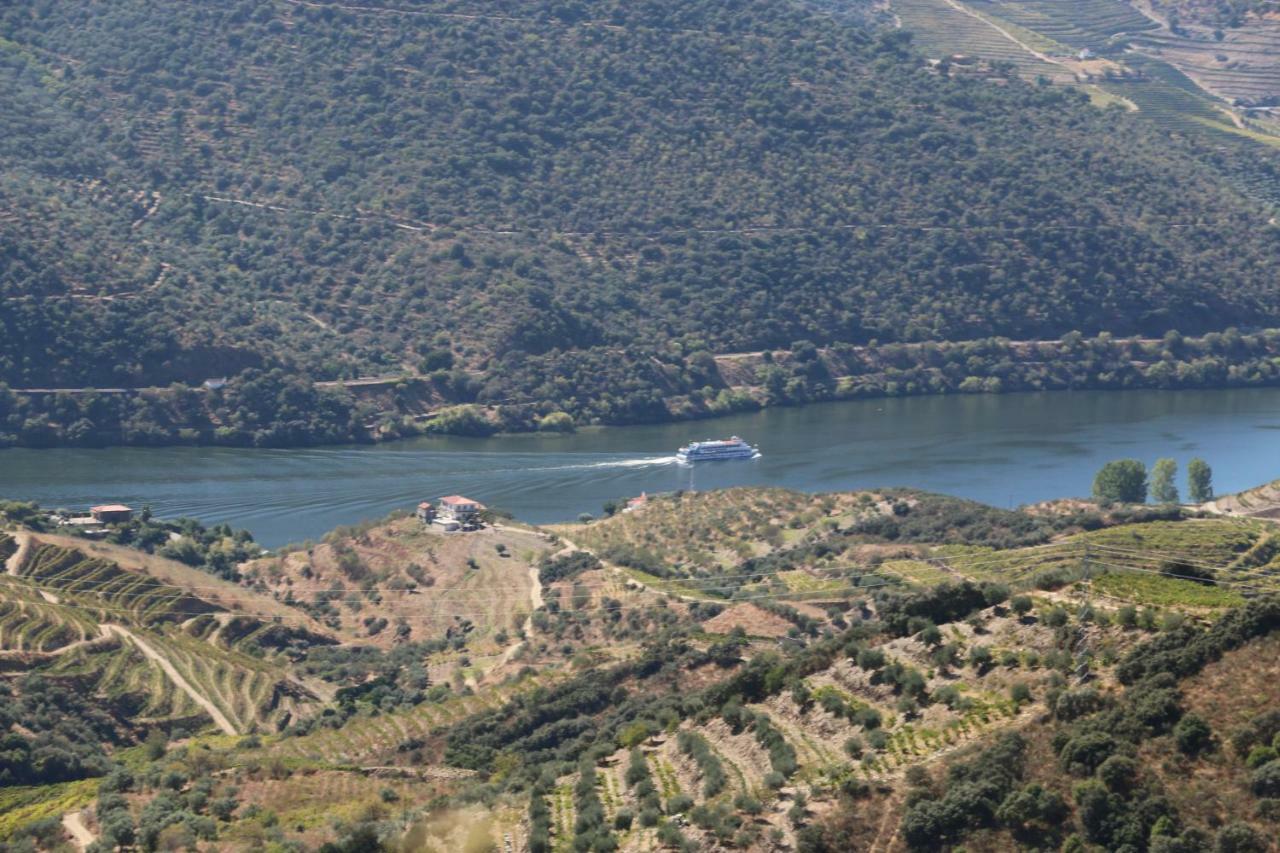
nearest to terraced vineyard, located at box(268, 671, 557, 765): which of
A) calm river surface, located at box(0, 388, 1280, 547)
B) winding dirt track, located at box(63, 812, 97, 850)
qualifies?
winding dirt track, located at box(63, 812, 97, 850)

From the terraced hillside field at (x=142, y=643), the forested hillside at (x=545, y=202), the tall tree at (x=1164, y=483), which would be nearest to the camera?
the terraced hillside field at (x=142, y=643)

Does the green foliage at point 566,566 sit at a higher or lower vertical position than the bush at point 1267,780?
lower

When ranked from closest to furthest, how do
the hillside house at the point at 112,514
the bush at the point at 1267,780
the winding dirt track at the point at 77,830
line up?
the bush at the point at 1267,780 → the winding dirt track at the point at 77,830 → the hillside house at the point at 112,514

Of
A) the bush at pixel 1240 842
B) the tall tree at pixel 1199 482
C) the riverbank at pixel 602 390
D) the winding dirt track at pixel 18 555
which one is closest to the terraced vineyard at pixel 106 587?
the winding dirt track at pixel 18 555

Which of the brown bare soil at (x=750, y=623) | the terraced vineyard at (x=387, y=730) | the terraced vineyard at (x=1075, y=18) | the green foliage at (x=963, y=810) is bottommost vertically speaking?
the terraced vineyard at (x=387, y=730)

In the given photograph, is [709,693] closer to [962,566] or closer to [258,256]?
[962,566]

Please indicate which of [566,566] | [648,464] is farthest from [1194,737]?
[648,464]

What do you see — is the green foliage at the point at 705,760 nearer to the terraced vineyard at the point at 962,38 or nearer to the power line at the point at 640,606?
the power line at the point at 640,606

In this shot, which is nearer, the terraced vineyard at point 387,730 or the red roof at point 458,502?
the terraced vineyard at point 387,730
